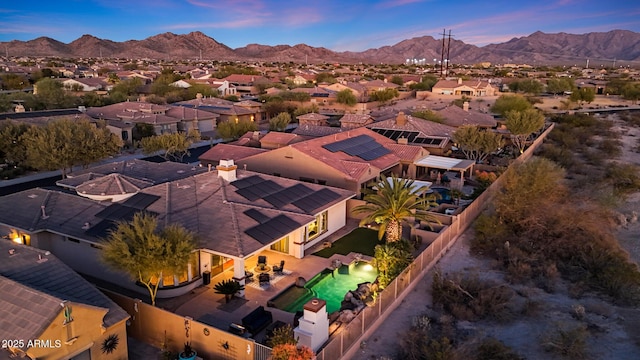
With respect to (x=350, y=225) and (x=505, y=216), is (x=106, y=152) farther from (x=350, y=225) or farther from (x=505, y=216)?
(x=505, y=216)

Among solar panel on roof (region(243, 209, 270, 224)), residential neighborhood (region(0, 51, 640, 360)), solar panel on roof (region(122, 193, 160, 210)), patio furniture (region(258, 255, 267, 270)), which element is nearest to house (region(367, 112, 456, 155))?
residential neighborhood (region(0, 51, 640, 360))

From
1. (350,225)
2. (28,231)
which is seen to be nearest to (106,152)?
(28,231)

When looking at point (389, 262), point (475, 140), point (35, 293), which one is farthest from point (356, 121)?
point (35, 293)

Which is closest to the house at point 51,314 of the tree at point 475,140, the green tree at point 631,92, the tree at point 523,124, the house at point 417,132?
the house at point 417,132

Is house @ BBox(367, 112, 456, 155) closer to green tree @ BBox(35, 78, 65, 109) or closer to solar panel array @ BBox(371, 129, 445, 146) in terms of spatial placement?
solar panel array @ BBox(371, 129, 445, 146)

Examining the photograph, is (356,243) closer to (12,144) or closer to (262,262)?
(262,262)

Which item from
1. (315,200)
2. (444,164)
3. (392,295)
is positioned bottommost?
(392,295)
